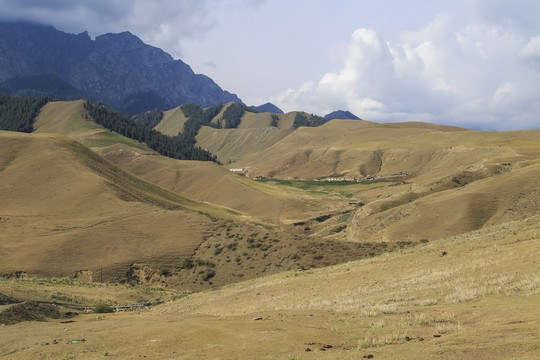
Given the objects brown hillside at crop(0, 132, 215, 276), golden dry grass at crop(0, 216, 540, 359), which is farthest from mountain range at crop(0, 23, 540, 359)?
brown hillside at crop(0, 132, 215, 276)

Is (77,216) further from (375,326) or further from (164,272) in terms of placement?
(375,326)

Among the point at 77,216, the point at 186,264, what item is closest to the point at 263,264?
the point at 186,264

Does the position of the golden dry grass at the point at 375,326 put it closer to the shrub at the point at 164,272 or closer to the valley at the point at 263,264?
the valley at the point at 263,264

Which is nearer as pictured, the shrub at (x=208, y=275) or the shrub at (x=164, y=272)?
the shrub at (x=208, y=275)

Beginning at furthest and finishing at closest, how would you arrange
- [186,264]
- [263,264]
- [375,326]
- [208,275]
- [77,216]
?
[77,216] < [186,264] < [208,275] < [263,264] < [375,326]

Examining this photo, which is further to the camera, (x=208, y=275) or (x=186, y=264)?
(x=186, y=264)

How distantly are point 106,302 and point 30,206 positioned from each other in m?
37.5

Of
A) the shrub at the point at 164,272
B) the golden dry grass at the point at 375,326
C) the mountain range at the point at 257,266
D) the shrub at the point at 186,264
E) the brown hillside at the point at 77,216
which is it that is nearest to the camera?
the golden dry grass at the point at 375,326

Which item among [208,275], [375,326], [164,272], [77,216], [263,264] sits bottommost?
[164,272]

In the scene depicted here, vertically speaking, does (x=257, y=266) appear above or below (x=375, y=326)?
below

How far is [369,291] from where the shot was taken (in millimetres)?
23359

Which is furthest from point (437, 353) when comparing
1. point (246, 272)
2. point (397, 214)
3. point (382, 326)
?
point (397, 214)

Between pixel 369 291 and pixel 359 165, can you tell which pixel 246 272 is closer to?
pixel 369 291

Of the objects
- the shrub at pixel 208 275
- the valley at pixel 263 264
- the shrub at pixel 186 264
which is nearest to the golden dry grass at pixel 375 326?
the valley at pixel 263 264
